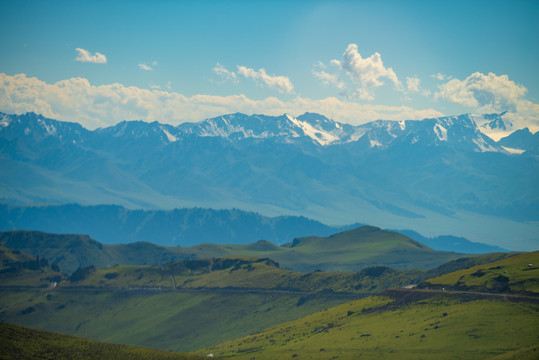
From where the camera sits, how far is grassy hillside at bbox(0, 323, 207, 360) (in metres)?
171

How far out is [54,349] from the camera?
181875mm

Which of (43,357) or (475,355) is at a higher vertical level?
(43,357)

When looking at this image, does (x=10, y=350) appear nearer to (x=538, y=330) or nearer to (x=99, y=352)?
(x=99, y=352)

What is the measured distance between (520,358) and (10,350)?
4774 inches

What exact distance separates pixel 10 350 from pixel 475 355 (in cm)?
12593

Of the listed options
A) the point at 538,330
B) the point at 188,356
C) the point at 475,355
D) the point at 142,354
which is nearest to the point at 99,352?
the point at 142,354

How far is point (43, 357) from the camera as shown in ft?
566

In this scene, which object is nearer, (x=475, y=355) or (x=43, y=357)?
(x=43, y=357)

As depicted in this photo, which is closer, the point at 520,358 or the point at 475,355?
the point at 520,358

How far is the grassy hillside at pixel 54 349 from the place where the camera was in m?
171

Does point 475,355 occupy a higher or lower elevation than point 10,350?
lower

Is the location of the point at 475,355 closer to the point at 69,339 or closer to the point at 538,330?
the point at 538,330

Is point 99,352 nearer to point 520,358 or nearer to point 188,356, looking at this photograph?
point 188,356

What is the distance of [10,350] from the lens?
167875 mm
